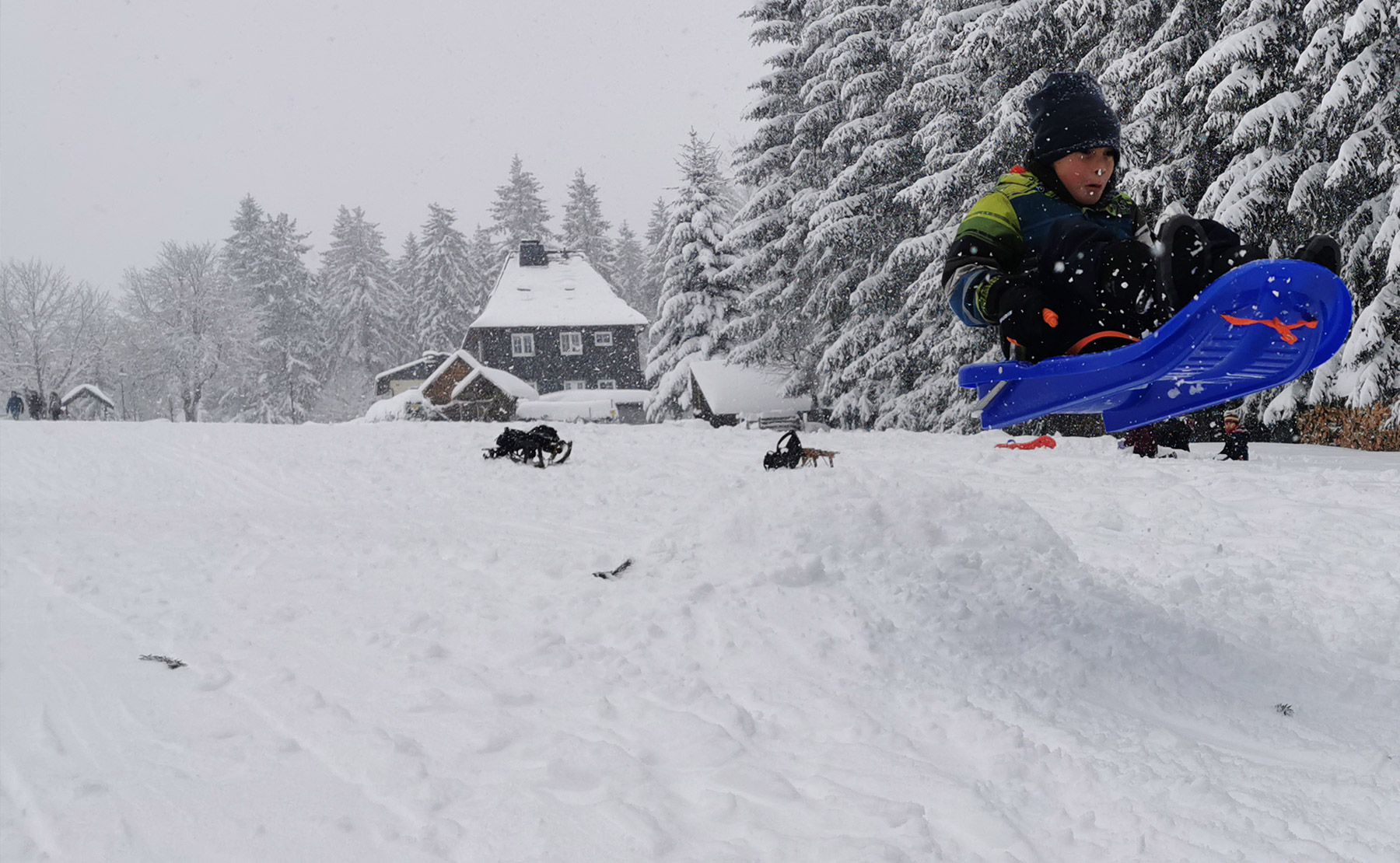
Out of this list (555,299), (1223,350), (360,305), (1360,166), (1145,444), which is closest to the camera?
(1223,350)

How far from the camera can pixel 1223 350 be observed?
3.14 m

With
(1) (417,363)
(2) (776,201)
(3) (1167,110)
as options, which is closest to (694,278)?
(2) (776,201)

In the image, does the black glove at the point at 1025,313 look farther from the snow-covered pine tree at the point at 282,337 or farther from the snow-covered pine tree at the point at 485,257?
the snow-covered pine tree at the point at 485,257

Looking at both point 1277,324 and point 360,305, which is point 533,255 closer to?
point 360,305

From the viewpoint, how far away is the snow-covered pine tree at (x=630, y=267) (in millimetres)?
62750

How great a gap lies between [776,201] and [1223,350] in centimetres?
2075

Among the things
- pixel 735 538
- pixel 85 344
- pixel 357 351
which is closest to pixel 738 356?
pixel 735 538

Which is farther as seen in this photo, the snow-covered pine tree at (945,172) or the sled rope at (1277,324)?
the snow-covered pine tree at (945,172)

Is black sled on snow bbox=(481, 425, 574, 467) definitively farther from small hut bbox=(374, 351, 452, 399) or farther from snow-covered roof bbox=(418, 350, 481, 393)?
small hut bbox=(374, 351, 452, 399)

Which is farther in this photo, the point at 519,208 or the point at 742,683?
the point at 519,208

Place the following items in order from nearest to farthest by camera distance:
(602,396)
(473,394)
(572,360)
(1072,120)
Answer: (1072,120), (473,394), (602,396), (572,360)

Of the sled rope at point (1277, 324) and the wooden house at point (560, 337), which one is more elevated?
the wooden house at point (560, 337)

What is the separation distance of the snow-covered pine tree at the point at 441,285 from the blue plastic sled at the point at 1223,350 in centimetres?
5303

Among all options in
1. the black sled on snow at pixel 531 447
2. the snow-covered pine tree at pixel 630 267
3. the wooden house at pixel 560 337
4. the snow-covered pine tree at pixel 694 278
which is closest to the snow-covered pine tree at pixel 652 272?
the snow-covered pine tree at pixel 630 267
